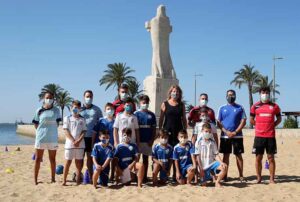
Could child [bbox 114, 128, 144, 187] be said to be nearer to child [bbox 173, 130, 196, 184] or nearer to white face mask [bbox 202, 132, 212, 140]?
child [bbox 173, 130, 196, 184]

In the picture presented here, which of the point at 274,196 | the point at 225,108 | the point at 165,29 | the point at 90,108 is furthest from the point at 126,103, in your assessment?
the point at 165,29

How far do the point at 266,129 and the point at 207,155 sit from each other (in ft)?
4.61

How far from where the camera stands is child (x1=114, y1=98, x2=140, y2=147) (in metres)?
7.38

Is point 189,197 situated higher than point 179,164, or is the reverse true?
point 179,164

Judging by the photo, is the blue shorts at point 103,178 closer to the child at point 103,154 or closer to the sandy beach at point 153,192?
the child at point 103,154

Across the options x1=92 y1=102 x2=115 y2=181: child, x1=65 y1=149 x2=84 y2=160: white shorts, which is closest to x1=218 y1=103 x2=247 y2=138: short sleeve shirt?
x1=92 y1=102 x2=115 y2=181: child

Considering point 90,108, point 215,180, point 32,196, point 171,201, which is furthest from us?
point 90,108

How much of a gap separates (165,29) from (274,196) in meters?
25.0

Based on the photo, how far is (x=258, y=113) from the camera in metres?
7.64

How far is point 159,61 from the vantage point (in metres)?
30.6

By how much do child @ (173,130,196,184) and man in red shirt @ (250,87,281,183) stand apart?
1.41 meters

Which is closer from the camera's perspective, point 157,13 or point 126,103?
point 126,103

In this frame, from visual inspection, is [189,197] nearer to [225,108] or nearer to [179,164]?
[179,164]

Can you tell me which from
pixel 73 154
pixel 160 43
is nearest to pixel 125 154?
pixel 73 154
